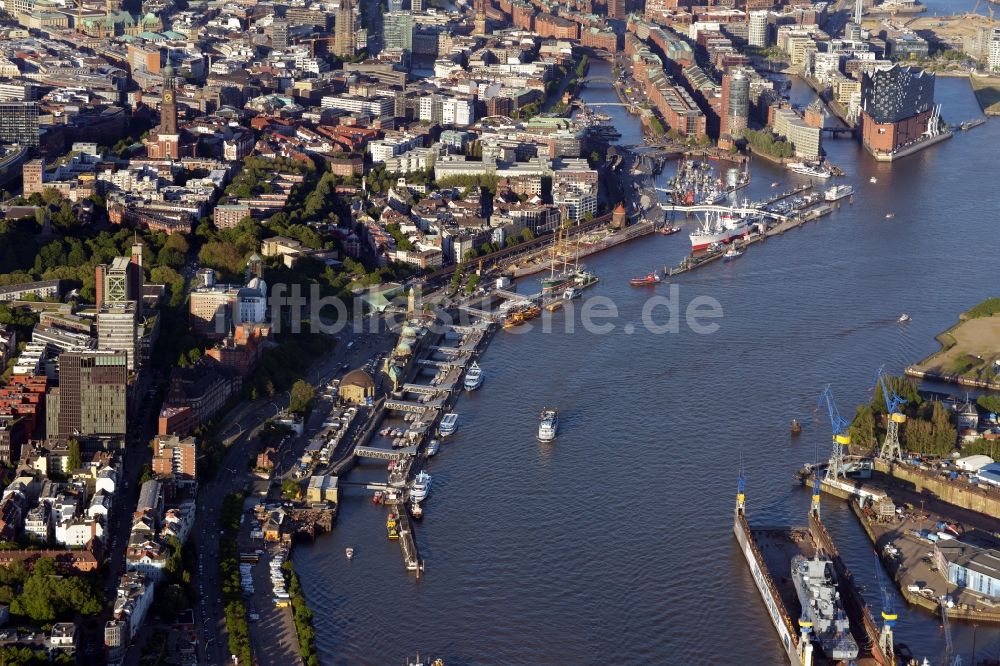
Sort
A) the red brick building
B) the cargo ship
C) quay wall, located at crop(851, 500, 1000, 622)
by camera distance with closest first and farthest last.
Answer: quay wall, located at crop(851, 500, 1000, 622) → the cargo ship → the red brick building

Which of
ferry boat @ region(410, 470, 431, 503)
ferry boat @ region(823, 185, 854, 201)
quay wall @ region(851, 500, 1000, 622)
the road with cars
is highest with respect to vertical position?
quay wall @ region(851, 500, 1000, 622)

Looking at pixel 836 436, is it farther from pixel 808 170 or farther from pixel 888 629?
pixel 808 170

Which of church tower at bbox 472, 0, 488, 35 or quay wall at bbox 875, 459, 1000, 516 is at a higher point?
quay wall at bbox 875, 459, 1000, 516

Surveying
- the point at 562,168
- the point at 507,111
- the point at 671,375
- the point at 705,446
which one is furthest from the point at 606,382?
the point at 507,111

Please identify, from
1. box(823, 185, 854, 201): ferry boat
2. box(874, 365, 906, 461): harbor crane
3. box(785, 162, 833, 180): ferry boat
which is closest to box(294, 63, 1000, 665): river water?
box(874, 365, 906, 461): harbor crane

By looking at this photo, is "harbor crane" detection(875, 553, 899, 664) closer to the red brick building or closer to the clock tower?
the clock tower

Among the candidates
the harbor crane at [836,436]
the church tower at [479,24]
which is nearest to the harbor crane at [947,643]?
the harbor crane at [836,436]
